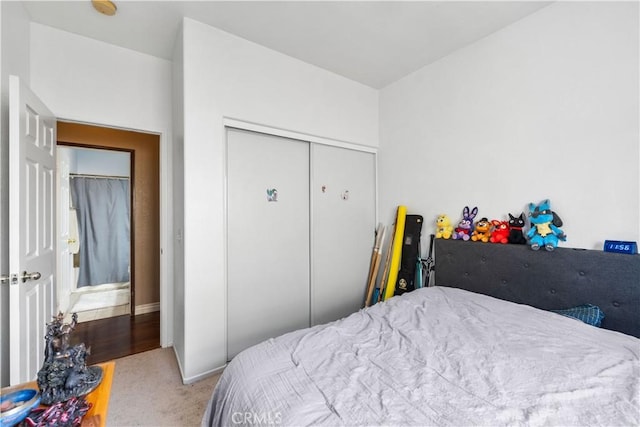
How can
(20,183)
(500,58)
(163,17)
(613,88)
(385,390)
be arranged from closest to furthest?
(385,390) → (20,183) → (613,88) → (163,17) → (500,58)

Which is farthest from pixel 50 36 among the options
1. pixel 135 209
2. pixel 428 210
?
pixel 428 210

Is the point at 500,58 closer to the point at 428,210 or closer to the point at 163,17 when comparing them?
the point at 428,210

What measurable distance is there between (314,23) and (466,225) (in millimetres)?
1973

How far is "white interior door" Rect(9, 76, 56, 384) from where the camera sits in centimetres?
144

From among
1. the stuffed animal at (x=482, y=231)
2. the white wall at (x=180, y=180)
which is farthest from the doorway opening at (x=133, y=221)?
the stuffed animal at (x=482, y=231)

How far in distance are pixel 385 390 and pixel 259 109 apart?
2163 mm

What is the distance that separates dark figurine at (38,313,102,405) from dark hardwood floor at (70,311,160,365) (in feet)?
6.03

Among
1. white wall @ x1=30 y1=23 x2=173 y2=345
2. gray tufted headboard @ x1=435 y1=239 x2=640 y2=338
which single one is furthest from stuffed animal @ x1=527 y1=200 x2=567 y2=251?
white wall @ x1=30 y1=23 x2=173 y2=345

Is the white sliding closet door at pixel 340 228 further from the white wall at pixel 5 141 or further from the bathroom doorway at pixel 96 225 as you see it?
the bathroom doorway at pixel 96 225

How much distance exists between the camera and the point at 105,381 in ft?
3.41

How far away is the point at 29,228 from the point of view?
1633 mm

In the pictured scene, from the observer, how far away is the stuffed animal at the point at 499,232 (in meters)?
2.05

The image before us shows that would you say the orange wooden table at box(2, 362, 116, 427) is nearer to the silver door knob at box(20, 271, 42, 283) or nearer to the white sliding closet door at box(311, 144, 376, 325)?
the silver door knob at box(20, 271, 42, 283)

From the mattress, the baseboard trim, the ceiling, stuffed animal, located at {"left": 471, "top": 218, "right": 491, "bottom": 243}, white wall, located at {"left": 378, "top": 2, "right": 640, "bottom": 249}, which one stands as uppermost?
the ceiling
